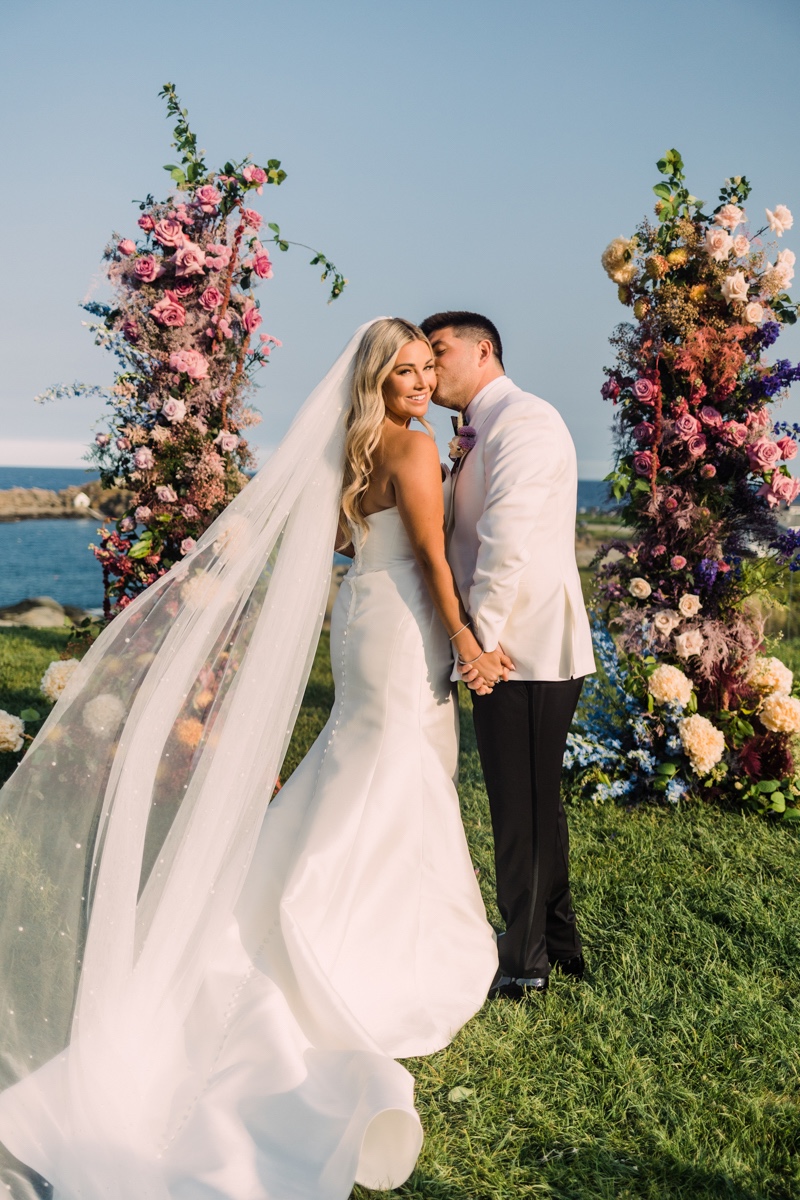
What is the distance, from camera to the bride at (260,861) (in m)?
2.74

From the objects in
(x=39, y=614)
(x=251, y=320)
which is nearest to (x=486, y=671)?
(x=251, y=320)

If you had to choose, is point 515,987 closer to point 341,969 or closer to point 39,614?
point 341,969

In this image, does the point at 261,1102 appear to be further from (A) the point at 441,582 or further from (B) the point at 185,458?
(B) the point at 185,458

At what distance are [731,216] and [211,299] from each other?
315cm

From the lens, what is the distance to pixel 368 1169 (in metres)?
2.72

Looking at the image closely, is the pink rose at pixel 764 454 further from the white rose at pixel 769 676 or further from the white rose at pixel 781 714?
the white rose at pixel 781 714

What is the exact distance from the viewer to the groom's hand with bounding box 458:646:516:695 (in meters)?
3.51

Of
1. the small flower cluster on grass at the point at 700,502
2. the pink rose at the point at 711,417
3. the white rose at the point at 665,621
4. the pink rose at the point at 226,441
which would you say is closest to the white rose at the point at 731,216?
the small flower cluster on grass at the point at 700,502

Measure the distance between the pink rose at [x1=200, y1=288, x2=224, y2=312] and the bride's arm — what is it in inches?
95.1

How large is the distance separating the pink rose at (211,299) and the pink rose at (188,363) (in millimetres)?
290

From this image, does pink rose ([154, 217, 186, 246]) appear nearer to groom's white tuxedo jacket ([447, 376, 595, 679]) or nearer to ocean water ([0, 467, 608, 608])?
groom's white tuxedo jacket ([447, 376, 595, 679])

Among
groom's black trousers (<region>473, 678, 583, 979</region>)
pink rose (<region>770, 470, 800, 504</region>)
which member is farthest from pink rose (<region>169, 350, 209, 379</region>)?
pink rose (<region>770, 470, 800, 504</region>)

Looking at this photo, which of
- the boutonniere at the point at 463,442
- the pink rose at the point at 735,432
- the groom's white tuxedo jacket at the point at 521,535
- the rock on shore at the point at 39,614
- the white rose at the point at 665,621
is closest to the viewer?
the groom's white tuxedo jacket at the point at 521,535

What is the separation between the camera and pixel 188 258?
17.3 feet
